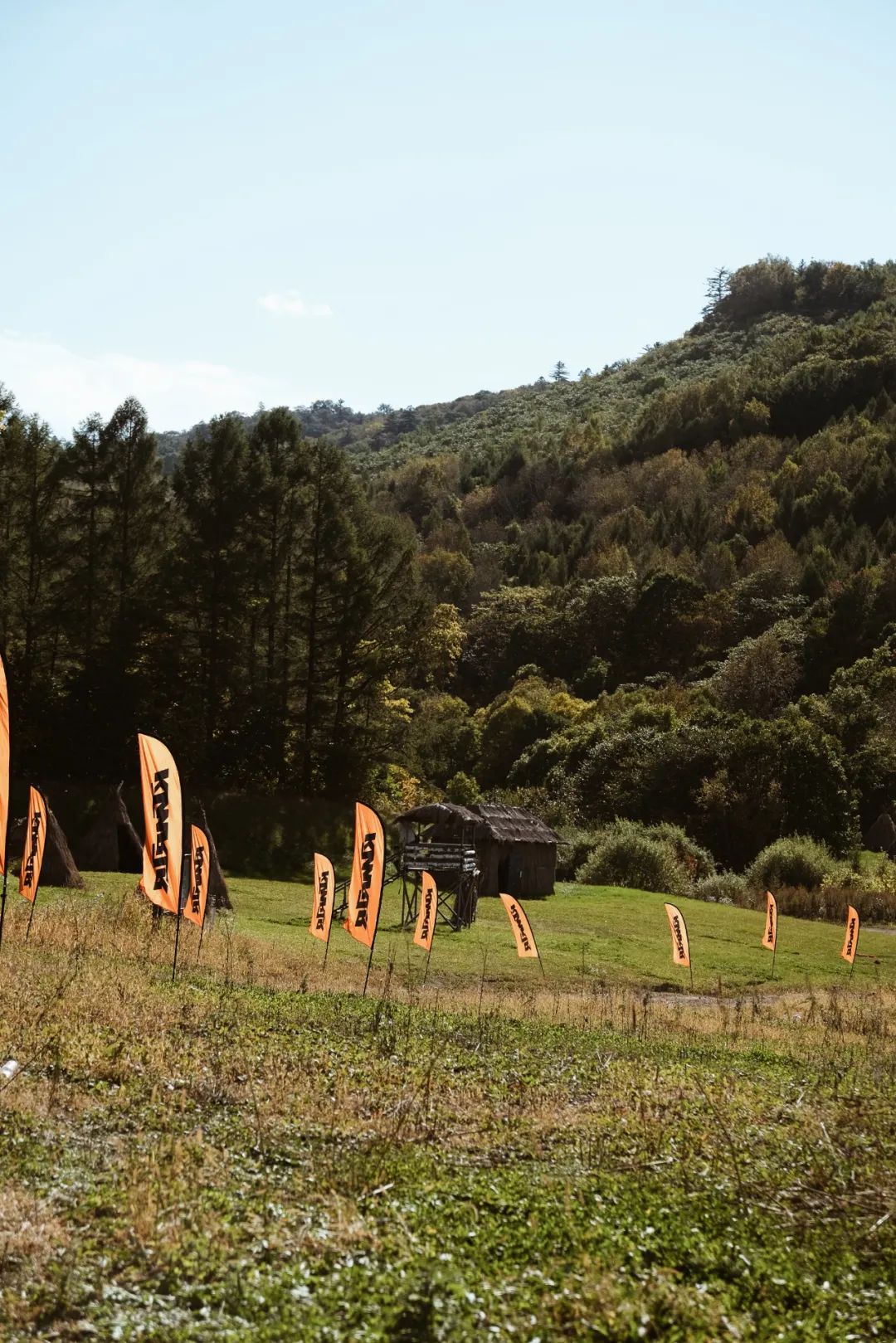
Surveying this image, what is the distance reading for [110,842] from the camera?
3494 centimetres

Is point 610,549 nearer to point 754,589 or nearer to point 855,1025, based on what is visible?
point 754,589

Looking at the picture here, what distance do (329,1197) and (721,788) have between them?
4879cm

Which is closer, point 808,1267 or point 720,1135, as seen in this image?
point 808,1267

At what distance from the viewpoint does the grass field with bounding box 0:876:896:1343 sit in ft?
26.7

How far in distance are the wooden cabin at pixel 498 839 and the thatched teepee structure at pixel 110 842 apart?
345 inches

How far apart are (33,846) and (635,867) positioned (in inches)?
1100

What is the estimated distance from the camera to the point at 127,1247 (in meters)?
8.55

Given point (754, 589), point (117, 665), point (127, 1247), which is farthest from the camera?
point (754, 589)

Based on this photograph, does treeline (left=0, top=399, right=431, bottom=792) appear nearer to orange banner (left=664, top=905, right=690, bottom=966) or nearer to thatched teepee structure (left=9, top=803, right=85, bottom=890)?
thatched teepee structure (left=9, top=803, right=85, bottom=890)

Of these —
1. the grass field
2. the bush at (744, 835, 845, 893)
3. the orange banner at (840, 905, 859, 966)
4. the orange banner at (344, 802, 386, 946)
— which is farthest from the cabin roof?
the grass field

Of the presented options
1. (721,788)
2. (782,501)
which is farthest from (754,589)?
(721,788)

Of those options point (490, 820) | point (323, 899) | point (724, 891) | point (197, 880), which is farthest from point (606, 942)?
point (724, 891)

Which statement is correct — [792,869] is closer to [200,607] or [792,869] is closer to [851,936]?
[851,936]

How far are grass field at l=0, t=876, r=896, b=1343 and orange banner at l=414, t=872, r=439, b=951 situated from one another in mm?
4080
